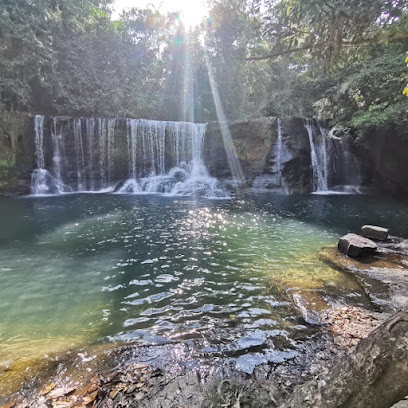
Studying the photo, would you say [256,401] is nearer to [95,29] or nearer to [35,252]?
[35,252]

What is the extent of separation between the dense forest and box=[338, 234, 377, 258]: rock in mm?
3641

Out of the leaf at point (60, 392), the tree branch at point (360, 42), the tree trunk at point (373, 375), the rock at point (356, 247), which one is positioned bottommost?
the leaf at point (60, 392)

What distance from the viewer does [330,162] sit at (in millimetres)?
17453

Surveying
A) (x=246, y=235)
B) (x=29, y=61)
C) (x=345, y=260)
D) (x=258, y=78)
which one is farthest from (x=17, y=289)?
(x=258, y=78)

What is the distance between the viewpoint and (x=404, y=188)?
14484 mm

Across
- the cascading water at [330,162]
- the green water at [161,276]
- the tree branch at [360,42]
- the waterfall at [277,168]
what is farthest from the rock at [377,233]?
the cascading water at [330,162]

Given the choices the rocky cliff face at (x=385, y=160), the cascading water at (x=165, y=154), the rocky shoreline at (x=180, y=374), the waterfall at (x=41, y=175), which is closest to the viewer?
the rocky shoreline at (x=180, y=374)

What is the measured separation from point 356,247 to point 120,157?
15.0 meters

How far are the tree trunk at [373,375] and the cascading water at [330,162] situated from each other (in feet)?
55.5

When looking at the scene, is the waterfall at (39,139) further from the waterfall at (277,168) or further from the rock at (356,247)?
the rock at (356,247)

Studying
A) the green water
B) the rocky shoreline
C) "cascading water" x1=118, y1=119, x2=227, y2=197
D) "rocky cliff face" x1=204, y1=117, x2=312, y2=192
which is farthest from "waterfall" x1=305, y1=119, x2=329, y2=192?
the rocky shoreline

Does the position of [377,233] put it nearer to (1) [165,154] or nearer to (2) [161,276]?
(2) [161,276]

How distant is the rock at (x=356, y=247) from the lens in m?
5.78

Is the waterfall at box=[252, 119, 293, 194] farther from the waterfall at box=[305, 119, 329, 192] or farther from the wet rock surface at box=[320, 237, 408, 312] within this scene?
the wet rock surface at box=[320, 237, 408, 312]
